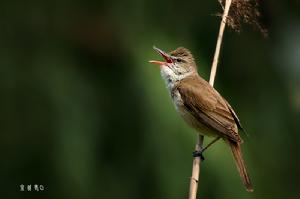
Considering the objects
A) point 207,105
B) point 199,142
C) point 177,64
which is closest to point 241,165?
point 199,142

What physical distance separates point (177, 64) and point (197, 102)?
42 cm

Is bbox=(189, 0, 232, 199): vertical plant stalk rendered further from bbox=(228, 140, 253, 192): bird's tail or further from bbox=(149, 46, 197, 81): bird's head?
bbox=(149, 46, 197, 81): bird's head

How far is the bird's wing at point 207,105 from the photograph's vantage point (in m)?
6.58

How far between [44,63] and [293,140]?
94.4 inches

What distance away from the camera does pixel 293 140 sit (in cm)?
774

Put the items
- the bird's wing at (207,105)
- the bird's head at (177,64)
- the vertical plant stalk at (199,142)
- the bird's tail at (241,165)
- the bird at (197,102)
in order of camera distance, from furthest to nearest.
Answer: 1. the bird's head at (177,64)
2. the bird's wing at (207,105)
3. the bird at (197,102)
4. the bird's tail at (241,165)
5. the vertical plant stalk at (199,142)

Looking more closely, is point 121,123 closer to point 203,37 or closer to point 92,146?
point 92,146

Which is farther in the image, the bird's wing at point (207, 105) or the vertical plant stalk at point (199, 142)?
the bird's wing at point (207, 105)

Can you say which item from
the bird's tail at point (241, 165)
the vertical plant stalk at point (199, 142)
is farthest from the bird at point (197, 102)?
the vertical plant stalk at point (199, 142)

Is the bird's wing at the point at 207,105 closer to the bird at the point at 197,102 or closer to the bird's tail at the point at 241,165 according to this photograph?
the bird at the point at 197,102

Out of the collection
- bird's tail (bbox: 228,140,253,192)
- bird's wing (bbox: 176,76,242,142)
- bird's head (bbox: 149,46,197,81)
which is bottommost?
bird's tail (bbox: 228,140,253,192)

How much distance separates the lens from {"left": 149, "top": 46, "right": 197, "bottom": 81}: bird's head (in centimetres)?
699

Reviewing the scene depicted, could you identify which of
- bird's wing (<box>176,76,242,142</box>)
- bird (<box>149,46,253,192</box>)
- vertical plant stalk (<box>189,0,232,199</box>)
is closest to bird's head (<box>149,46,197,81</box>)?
bird (<box>149,46,253,192</box>)

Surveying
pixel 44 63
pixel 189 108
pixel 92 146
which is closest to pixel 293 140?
pixel 189 108
